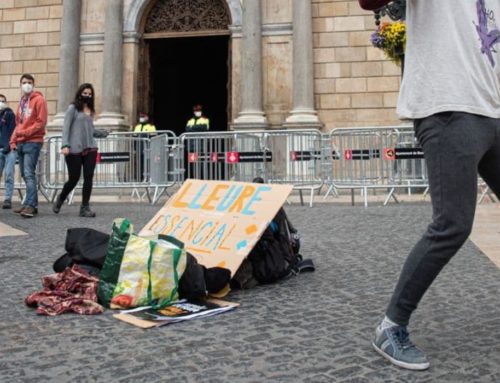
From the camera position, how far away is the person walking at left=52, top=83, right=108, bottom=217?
758 centimetres

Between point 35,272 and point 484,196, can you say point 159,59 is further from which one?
point 35,272

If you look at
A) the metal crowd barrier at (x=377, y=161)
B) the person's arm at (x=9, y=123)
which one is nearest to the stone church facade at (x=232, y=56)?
the metal crowd barrier at (x=377, y=161)

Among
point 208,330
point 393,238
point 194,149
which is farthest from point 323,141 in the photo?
point 208,330

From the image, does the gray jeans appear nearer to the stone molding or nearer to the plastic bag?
the plastic bag

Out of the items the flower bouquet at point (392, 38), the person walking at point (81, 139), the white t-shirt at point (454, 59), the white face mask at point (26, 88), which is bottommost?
the white t-shirt at point (454, 59)

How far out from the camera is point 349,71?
1308 cm

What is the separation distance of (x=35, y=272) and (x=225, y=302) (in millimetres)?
1724

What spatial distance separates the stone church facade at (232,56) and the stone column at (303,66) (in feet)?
0.08

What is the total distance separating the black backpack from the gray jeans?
1.52 meters

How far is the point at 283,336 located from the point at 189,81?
19156 mm

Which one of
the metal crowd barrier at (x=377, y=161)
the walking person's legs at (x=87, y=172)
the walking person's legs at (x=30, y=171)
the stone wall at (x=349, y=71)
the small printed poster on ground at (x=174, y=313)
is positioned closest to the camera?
the small printed poster on ground at (x=174, y=313)

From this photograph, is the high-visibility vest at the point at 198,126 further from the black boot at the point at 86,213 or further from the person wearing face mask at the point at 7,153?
the black boot at the point at 86,213

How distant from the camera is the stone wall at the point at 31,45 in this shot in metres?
14.5

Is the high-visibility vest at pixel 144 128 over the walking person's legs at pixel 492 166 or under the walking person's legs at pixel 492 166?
over
